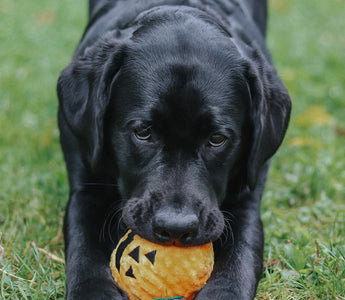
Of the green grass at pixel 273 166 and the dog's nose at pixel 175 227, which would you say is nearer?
the dog's nose at pixel 175 227

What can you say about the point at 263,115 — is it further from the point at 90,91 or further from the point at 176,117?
the point at 90,91

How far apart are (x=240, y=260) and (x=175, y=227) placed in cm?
51

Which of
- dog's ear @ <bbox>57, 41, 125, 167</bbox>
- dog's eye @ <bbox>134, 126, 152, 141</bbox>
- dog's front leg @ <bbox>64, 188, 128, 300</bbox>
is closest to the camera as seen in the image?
dog's front leg @ <bbox>64, 188, 128, 300</bbox>

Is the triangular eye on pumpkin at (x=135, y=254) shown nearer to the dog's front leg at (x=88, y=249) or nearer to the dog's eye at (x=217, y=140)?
the dog's front leg at (x=88, y=249)

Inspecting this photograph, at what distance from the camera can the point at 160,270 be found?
240cm

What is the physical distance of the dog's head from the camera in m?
2.61

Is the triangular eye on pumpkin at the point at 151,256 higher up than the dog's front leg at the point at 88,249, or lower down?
higher up

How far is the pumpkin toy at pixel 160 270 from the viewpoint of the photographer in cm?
241

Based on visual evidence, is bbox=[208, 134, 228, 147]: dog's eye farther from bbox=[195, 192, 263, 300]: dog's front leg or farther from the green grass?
the green grass

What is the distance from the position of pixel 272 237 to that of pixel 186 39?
4.05ft

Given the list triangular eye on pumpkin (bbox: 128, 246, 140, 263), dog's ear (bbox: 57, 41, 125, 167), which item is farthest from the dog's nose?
dog's ear (bbox: 57, 41, 125, 167)

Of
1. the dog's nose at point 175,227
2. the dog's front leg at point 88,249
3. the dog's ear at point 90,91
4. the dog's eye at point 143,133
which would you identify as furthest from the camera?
the dog's ear at point 90,91

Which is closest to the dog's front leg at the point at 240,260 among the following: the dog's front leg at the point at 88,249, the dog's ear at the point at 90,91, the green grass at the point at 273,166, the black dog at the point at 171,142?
the black dog at the point at 171,142

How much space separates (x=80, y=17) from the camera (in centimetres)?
768
